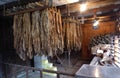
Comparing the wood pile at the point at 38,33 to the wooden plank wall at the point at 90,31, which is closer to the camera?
the wood pile at the point at 38,33

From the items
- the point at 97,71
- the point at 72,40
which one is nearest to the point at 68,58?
the point at 72,40

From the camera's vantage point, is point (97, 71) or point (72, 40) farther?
point (72, 40)

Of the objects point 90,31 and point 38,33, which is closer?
point 38,33

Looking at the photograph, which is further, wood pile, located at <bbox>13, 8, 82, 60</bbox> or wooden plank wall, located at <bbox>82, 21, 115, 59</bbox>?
wooden plank wall, located at <bbox>82, 21, 115, 59</bbox>

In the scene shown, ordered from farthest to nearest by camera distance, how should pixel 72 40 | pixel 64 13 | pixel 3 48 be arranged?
1. pixel 72 40
2. pixel 3 48
3. pixel 64 13

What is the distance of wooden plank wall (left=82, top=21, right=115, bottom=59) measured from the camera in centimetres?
706

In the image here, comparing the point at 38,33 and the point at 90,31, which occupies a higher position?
the point at 90,31

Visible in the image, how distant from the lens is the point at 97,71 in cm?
150

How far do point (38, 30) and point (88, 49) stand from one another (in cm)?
540

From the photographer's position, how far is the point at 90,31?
7.61 meters

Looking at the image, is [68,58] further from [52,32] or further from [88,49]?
[52,32]

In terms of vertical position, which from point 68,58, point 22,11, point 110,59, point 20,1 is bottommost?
point 68,58

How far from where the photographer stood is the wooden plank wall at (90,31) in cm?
706

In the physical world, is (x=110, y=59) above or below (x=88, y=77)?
below
